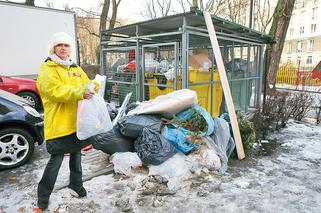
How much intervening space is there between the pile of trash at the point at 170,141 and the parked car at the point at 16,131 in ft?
3.10

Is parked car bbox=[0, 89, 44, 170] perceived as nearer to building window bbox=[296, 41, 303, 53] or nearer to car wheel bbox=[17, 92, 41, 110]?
car wheel bbox=[17, 92, 41, 110]

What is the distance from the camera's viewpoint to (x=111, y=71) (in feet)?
22.1

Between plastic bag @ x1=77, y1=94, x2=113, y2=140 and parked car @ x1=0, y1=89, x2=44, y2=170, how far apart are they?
1.67m

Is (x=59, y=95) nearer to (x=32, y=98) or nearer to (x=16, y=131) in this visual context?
(x=16, y=131)

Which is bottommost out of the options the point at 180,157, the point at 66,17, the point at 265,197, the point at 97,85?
the point at 265,197

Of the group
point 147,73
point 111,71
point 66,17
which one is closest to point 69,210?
point 147,73

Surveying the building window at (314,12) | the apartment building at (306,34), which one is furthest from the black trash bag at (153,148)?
the building window at (314,12)

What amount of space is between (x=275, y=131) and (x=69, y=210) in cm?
463

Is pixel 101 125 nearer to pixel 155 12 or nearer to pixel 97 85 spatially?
pixel 97 85

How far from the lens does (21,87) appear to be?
695cm

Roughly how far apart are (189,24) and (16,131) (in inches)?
151

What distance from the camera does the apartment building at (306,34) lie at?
36.3 metres

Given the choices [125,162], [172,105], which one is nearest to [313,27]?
[172,105]

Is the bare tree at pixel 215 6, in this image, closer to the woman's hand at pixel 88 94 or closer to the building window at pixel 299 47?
the woman's hand at pixel 88 94
